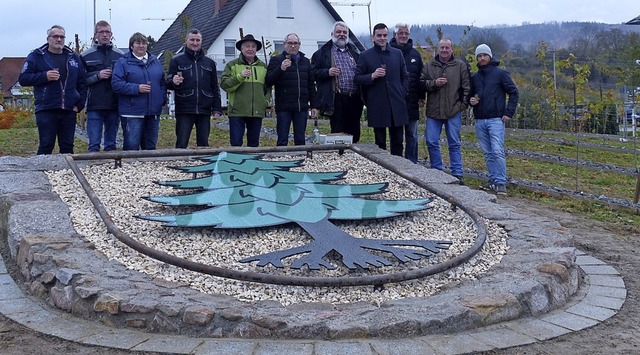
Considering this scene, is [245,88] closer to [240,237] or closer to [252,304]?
[240,237]

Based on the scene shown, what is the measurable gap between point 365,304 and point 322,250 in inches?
31.1

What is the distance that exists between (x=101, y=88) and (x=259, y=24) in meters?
22.4

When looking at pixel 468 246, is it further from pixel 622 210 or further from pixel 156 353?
pixel 622 210

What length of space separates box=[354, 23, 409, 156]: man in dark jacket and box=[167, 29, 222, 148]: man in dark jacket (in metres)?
1.61

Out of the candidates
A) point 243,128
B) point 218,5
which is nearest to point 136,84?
point 243,128

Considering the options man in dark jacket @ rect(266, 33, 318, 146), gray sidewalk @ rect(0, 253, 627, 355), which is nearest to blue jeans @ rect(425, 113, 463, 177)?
man in dark jacket @ rect(266, 33, 318, 146)

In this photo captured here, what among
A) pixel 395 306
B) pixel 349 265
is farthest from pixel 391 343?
pixel 349 265

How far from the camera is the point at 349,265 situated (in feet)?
16.3

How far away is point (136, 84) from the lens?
8.05 m

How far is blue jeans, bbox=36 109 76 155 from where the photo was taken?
8.10m

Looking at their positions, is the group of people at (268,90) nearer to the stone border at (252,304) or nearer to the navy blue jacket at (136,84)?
the navy blue jacket at (136,84)

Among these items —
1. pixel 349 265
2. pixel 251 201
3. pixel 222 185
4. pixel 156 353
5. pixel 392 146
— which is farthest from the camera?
pixel 392 146

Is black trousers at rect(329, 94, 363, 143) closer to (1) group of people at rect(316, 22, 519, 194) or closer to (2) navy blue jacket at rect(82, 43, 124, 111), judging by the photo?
(1) group of people at rect(316, 22, 519, 194)

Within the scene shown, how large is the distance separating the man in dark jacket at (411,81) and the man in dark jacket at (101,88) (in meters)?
3.15
